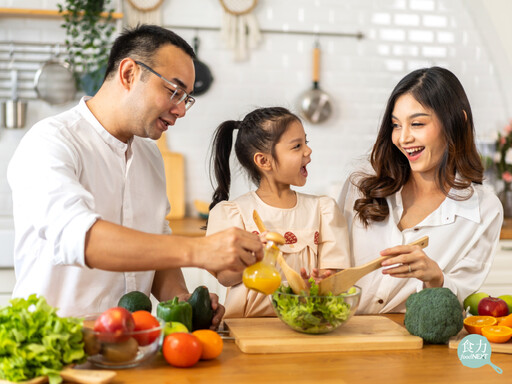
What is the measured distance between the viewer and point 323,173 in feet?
13.7

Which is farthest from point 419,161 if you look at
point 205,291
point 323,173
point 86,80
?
point 86,80

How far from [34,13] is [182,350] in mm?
2891

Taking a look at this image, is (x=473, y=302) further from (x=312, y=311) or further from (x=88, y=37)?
(x=88, y=37)

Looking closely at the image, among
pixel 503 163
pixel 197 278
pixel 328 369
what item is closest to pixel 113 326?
pixel 328 369

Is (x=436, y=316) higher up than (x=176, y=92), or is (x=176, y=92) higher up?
(x=176, y=92)

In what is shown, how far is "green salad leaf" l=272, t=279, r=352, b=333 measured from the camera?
1588 millimetres

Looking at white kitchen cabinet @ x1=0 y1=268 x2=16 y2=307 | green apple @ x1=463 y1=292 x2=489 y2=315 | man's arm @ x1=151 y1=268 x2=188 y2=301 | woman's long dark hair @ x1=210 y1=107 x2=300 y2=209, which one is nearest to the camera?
green apple @ x1=463 y1=292 x2=489 y2=315

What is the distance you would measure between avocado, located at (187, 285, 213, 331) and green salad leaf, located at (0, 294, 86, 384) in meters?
0.37

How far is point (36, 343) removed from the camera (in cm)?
125

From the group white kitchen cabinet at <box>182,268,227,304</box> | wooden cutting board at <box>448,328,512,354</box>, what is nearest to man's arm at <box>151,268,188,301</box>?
wooden cutting board at <box>448,328,512,354</box>

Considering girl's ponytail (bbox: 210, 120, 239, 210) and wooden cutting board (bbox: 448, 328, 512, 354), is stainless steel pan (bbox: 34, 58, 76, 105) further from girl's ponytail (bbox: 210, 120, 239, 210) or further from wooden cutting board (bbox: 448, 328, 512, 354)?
wooden cutting board (bbox: 448, 328, 512, 354)

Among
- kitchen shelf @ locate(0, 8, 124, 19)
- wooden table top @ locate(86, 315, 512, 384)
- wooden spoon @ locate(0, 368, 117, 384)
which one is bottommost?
wooden table top @ locate(86, 315, 512, 384)

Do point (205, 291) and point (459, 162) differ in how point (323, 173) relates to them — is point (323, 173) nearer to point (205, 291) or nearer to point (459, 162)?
point (459, 162)

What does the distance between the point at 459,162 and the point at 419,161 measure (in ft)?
0.49
